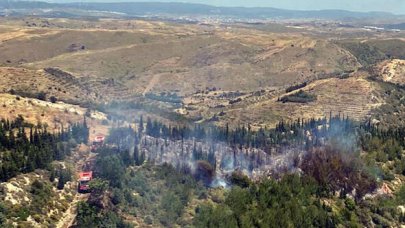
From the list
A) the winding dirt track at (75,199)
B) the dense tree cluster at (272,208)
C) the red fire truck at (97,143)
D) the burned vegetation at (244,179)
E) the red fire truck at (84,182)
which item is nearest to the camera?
the dense tree cluster at (272,208)

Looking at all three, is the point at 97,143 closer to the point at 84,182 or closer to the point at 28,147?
the point at 28,147

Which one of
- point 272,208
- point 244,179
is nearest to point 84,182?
point 244,179

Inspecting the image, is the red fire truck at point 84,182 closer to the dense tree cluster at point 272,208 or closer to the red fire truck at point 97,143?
the dense tree cluster at point 272,208

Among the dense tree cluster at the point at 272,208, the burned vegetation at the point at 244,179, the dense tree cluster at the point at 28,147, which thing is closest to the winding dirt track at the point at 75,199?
the dense tree cluster at the point at 28,147

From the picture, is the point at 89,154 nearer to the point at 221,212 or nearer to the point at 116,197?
the point at 116,197

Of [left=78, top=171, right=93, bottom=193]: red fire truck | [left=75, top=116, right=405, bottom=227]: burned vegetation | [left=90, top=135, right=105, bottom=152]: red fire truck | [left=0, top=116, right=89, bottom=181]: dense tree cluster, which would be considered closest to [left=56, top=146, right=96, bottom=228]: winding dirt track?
[left=78, top=171, right=93, bottom=193]: red fire truck

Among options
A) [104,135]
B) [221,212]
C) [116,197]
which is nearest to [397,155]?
[221,212]

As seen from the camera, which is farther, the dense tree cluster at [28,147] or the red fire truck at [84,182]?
the red fire truck at [84,182]

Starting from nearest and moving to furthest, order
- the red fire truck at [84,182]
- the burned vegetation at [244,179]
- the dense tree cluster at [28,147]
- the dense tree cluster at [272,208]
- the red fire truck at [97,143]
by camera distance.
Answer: the dense tree cluster at [272,208], the burned vegetation at [244,179], the dense tree cluster at [28,147], the red fire truck at [84,182], the red fire truck at [97,143]
